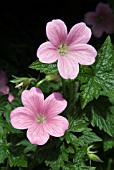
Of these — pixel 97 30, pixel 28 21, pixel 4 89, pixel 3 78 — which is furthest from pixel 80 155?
pixel 28 21

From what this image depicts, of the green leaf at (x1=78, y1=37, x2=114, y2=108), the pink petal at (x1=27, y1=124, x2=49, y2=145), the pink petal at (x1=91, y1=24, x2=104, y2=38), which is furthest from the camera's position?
the pink petal at (x1=91, y1=24, x2=104, y2=38)

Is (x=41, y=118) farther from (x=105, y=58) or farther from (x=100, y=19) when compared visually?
(x=100, y=19)

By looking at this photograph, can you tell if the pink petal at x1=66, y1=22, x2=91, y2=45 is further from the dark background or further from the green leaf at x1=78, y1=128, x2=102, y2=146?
the dark background

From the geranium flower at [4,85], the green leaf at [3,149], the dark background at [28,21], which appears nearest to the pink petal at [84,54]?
the green leaf at [3,149]

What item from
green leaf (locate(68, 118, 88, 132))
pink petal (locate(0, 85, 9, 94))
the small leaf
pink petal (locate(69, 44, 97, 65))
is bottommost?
the small leaf

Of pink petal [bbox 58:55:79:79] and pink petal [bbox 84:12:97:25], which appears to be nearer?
pink petal [bbox 58:55:79:79]

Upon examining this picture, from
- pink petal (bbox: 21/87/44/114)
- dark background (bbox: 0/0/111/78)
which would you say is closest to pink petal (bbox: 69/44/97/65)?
pink petal (bbox: 21/87/44/114)
